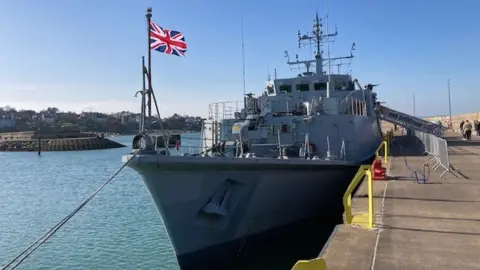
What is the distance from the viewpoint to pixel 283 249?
34.4ft

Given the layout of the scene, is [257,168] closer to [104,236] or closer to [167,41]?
[167,41]

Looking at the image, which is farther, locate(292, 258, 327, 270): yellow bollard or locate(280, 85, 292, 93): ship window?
locate(280, 85, 292, 93): ship window

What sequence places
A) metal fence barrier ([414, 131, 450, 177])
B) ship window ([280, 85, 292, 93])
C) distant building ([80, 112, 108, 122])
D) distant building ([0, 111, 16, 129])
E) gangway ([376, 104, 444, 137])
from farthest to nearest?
1. distant building ([80, 112, 108, 122])
2. distant building ([0, 111, 16, 129])
3. gangway ([376, 104, 444, 137])
4. ship window ([280, 85, 292, 93])
5. metal fence barrier ([414, 131, 450, 177])

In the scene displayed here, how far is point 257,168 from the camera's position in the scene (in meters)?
8.93

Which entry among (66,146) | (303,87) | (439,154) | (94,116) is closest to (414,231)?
(439,154)

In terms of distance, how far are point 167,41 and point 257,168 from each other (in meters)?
3.17

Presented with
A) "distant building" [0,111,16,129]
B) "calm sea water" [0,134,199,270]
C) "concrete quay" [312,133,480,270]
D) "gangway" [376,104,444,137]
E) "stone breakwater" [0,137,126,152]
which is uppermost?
"distant building" [0,111,16,129]

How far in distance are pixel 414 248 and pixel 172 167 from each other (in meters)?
4.15

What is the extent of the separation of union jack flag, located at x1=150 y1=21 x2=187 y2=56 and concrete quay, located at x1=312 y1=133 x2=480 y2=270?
4.02m

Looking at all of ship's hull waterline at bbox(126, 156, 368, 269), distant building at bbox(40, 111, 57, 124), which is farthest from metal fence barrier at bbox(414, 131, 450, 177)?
distant building at bbox(40, 111, 57, 124)

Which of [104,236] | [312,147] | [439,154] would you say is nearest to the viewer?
[312,147]

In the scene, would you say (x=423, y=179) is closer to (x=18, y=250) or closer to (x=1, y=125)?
(x=18, y=250)

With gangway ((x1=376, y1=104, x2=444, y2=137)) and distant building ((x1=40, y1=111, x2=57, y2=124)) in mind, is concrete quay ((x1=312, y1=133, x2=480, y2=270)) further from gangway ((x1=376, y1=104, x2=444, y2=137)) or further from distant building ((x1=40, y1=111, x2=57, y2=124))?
distant building ((x1=40, y1=111, x2=57, y2=124))

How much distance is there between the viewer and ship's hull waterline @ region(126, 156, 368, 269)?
26.5ft
